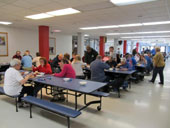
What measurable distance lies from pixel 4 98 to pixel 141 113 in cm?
366

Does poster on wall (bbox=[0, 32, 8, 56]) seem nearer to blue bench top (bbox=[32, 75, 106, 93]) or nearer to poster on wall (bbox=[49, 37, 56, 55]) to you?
poster on wall (bbox=[49, 37, 56, 55])

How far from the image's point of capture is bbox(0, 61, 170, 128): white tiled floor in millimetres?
2445

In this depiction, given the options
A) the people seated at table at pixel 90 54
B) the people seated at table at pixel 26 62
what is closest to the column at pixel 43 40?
the people seated at table at pixel 26 62

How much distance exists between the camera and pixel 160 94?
166 inches

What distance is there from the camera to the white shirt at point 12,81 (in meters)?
2.72

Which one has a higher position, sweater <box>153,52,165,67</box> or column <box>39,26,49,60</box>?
column <box>39,26,49,60</box>

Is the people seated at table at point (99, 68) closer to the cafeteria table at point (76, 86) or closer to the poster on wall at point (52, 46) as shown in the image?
the cafeteria table at point (76, 86)

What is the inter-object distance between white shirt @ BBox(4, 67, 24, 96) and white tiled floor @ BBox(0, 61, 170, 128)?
1.59 feet

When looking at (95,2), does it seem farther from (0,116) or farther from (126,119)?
(0,116)

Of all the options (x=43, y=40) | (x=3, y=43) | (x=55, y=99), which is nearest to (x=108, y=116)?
(x=55, y=99)

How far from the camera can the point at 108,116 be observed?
109 inches

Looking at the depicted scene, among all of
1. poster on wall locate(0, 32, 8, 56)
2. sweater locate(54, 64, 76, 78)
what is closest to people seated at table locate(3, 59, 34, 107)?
sweater locate(54, 64, 76, 78)

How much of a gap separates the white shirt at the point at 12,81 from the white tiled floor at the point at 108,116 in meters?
0.48

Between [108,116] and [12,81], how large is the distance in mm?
2185
